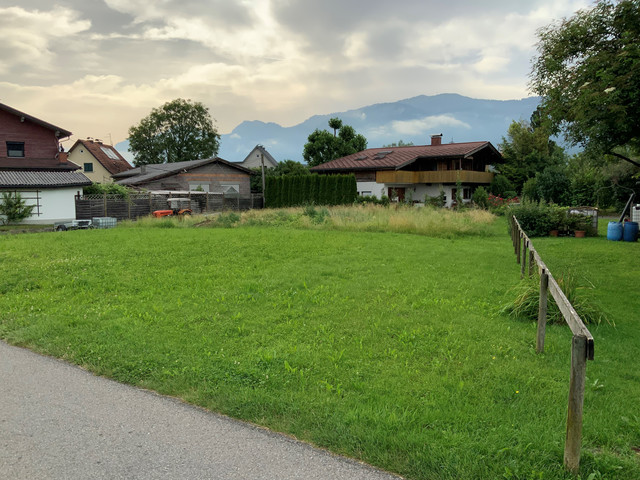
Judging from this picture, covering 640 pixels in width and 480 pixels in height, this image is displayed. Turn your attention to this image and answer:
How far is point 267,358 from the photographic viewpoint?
5.12 metres

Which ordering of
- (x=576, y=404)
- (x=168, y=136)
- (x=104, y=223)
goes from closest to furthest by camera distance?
(x=576, y=404), (x=104, y=223), (x=168, y=136)

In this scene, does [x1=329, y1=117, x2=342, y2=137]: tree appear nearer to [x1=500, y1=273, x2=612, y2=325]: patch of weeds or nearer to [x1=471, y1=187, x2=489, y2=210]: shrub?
[x1=471, y1=187, x2=489, y2=210]: shrub

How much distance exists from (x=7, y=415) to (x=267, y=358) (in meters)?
2.41

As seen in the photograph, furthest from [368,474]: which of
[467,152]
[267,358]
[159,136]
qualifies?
[159,136]

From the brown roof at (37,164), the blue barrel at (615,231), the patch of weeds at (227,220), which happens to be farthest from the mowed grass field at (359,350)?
the brown roof at (37,164)

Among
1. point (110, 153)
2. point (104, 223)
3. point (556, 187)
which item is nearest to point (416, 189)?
point (556, 187)

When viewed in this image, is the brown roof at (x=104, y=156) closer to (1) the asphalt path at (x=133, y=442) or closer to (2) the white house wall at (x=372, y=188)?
(2) the white house wall at (x=372, y=188)

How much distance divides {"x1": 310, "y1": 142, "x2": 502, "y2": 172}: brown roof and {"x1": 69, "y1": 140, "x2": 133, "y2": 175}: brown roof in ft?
81.6

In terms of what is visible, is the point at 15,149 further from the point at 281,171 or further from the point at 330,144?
the point at 330,144

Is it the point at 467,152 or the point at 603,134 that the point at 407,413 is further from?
the point at 467,152

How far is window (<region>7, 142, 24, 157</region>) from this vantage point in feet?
102

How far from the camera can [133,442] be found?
3.60m

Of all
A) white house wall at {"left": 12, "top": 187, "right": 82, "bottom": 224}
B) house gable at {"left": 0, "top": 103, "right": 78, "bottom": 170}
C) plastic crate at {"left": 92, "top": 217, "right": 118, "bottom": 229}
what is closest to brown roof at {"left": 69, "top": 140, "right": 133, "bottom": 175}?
house gable at {"left": 0, "top": 103, "right": 78, "bottom": 170}

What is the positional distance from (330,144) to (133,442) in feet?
164
